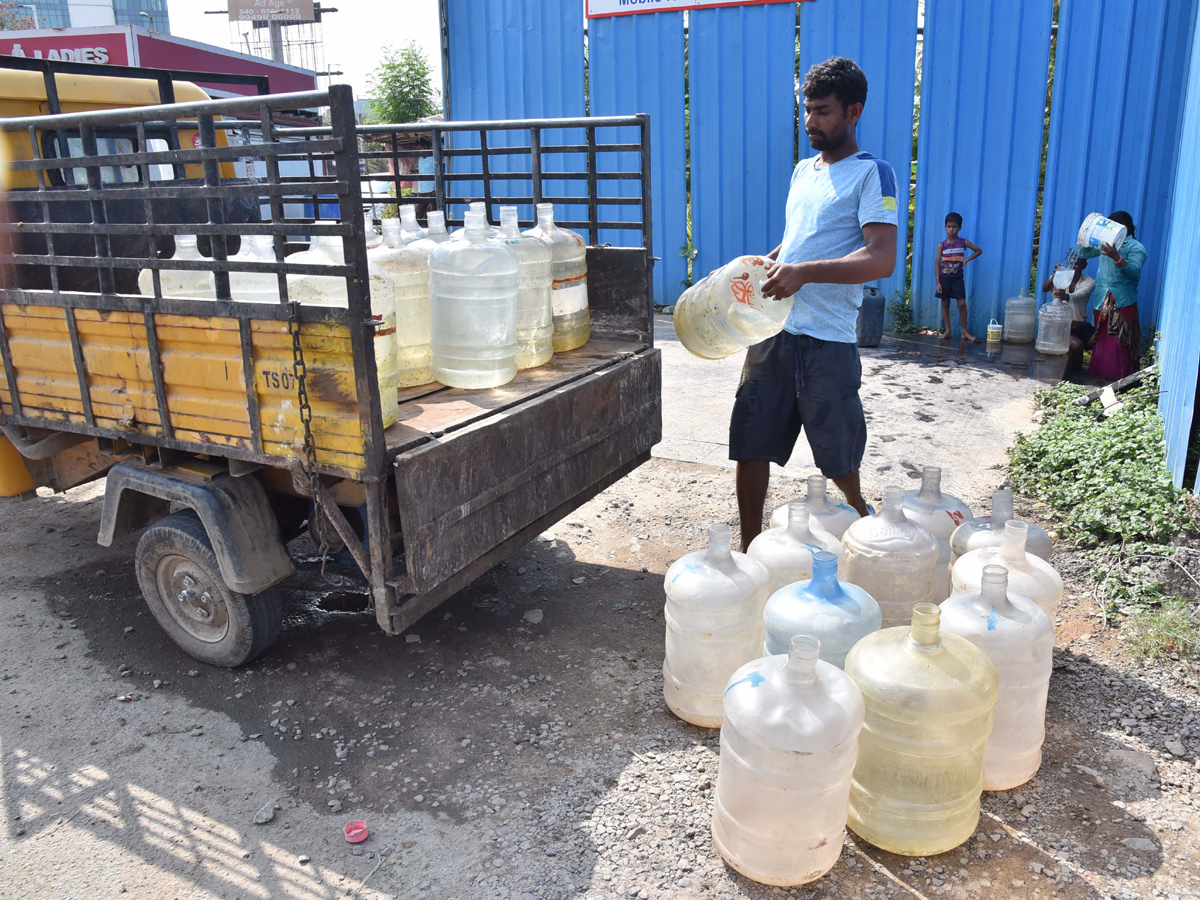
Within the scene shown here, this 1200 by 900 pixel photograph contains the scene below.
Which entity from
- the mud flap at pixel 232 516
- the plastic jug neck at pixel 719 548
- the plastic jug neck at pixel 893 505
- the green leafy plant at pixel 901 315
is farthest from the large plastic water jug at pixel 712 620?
the green leafy plant at pixel 901 315

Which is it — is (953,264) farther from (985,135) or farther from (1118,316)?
(1118,316)

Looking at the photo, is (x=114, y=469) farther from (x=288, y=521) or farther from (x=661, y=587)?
(x=661, y=587)

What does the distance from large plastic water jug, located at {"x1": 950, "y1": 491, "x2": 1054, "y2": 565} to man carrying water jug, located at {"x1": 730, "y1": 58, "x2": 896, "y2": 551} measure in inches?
21.6

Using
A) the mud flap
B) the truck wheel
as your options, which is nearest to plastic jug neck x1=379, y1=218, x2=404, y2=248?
the mud flap

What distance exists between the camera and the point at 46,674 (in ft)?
12.0

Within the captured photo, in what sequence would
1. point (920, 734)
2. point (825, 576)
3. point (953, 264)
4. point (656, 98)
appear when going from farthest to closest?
point (656, 98) → point (953, 264) → point (825, 576) → point (920, 734)

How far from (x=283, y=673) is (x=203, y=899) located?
116 cm

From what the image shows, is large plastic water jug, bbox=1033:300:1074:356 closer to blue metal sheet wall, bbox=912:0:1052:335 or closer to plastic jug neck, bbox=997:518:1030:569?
blue metal sheet wall, bbox=912:0:1052:335

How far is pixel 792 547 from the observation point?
317cm

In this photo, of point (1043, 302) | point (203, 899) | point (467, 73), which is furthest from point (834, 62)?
point (467, 73)

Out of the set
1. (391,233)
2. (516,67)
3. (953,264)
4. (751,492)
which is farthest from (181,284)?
(516,67)

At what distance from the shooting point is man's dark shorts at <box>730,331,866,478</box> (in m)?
3.69

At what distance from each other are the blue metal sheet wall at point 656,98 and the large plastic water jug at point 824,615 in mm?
8152

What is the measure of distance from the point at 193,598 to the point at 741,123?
837cm
